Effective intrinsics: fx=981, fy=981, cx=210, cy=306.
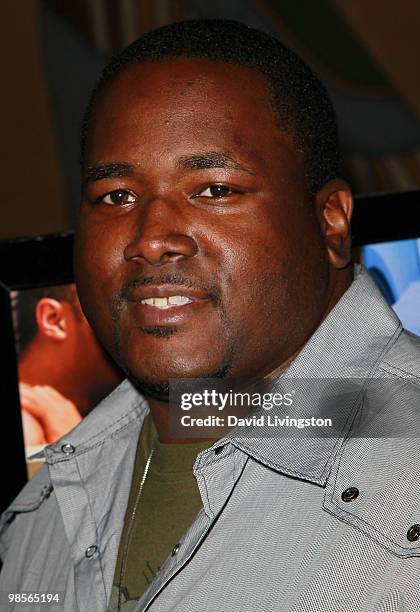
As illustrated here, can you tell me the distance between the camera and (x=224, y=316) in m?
1.08

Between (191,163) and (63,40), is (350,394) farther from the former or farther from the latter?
(63,40)

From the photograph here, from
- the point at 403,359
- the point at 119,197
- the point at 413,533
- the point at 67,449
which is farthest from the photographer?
the point at 67,449

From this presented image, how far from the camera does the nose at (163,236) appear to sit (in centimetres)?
106

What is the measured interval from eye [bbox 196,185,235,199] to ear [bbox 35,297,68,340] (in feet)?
1.21

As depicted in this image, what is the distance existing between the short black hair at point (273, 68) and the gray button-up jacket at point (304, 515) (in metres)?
0.16

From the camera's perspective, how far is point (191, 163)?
3.52 feet

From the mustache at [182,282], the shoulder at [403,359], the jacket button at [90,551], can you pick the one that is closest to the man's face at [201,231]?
the mustache at [182,282]

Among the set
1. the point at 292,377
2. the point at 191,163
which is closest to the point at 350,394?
the point at 292,377

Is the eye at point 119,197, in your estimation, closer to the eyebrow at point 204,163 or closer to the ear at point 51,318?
the eyebrow at point 204,163

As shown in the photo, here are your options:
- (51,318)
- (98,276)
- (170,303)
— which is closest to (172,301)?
(170,303)

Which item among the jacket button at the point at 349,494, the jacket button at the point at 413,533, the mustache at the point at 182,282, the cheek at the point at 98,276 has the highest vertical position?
the cheek at the point at 98,276

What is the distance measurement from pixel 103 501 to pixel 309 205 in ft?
1.48

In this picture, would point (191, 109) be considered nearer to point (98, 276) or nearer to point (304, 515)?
point (98, 276)

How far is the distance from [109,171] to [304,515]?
449 millimetres
